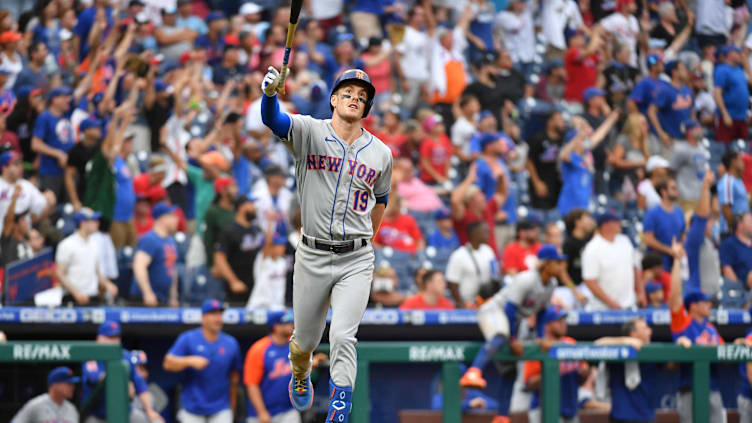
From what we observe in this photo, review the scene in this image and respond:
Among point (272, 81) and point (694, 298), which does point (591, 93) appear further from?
point (272, 81)

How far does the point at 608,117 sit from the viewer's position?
493 inches

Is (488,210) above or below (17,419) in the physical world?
above

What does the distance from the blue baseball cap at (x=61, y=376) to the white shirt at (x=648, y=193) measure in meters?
6.32

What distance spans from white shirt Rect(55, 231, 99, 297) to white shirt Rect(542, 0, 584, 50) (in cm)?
688

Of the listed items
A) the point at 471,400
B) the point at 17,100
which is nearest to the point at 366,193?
the point at 471,400

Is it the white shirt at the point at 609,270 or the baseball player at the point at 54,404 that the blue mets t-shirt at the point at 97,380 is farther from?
the white shirt at the point at 609,270

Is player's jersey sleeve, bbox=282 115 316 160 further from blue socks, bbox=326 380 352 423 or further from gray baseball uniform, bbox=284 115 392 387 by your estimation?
blue socks, bbox=326 380 352 423

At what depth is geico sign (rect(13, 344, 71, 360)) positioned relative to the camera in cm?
741

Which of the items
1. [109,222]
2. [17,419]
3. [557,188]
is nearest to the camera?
[17,419]

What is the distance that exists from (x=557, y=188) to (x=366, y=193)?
6589 millimetres

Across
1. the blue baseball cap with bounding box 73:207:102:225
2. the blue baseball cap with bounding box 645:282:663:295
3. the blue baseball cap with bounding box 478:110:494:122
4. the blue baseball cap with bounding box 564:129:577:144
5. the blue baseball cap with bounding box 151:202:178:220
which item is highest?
the blue baseball cap with bounding box 478:110:494:122

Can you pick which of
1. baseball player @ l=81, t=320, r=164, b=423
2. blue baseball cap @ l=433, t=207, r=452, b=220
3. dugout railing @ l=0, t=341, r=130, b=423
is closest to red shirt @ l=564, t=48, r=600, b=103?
blue baseball cap @ l=433, t=207, r=452, b=220

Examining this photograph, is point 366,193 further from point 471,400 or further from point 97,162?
point 97,162

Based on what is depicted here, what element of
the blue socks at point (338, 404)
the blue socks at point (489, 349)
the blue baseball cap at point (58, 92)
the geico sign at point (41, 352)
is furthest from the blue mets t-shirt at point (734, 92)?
the blue socks at point (338, 404)
